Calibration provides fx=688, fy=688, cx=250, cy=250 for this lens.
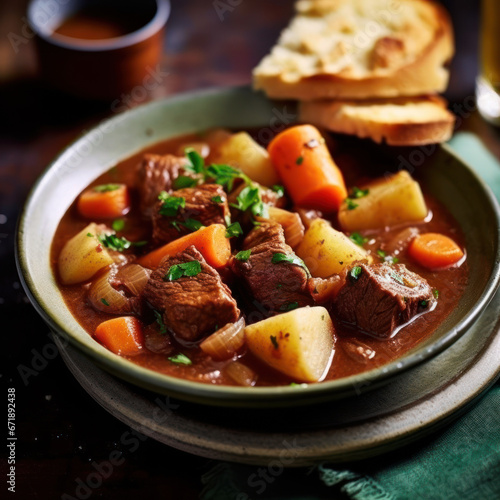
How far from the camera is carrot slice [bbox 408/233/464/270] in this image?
3.47 metres

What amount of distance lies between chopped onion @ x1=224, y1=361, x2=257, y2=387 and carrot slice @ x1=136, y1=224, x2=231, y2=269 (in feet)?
1.83

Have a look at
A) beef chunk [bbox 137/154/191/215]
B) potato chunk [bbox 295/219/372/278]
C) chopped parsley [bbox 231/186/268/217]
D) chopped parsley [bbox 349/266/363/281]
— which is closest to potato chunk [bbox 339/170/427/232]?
potato chunk [bbox 295/219/372/278]

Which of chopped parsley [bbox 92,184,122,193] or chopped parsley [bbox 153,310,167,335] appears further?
chopped parsley [bbox 92,184,122,193]

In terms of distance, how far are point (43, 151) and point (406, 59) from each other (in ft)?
8.03

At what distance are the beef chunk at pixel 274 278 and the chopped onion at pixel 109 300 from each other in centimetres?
56

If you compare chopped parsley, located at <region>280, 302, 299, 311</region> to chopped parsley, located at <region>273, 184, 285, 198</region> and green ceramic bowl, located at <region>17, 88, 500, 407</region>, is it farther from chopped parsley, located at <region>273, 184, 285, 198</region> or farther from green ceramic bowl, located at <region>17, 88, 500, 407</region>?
chopped parsley, located at <region>273, 184, 285, 198</region>

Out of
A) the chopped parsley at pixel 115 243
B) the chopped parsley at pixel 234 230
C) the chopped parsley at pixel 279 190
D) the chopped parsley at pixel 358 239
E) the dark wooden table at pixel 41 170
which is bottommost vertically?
the dark wooden table at pixel 41 170

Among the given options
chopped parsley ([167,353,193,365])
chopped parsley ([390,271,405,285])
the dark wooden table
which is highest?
chopped parsley ([390,271,405,285])

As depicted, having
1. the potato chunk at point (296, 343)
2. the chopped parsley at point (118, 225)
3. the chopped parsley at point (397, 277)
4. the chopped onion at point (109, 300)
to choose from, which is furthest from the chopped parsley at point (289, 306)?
the chopped parsley at point (118, 225)

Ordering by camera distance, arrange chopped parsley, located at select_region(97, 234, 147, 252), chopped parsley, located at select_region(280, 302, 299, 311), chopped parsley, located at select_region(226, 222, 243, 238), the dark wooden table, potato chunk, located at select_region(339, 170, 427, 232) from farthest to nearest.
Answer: potato chunk, located at select_region(339, 170, 427, 232)
chopped parsley, located at select_region(97, 234, 147, 252)
chopped parsley, located at select_region(226, 222, 243, 238)
chopped parsley, located at select_region(280, 302, 299, 311)
the dark wooden table

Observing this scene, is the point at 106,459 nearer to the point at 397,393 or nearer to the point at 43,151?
the point at 397,393

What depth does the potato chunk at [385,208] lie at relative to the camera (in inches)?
146

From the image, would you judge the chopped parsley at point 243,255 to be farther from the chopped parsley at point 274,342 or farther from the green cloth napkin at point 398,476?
the green cloth napkin at point 398,476

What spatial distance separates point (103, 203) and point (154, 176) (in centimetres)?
32
